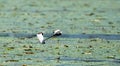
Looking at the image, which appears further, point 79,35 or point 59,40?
point 79,35

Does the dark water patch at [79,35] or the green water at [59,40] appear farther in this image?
the dark water patch at [79,35]

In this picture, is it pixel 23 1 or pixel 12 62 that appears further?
pixel 23 1

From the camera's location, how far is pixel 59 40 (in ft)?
44.6

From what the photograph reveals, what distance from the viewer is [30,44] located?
500 inches

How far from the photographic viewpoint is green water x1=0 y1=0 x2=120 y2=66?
35.1ft

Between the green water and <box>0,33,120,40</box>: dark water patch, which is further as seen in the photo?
<box>0,33,120,40</box>: dark water patch

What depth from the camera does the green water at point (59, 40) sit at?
10703mm

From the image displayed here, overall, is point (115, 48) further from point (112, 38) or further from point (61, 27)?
point (61, 27)

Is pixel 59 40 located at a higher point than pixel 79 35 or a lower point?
higher

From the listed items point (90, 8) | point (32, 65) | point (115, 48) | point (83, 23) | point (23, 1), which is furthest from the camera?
point (23, 1)

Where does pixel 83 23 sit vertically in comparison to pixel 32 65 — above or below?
below

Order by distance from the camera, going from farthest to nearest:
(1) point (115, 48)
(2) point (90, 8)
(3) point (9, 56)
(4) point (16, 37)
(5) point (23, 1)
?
(5) point (23, 1) < (2) point (90, 8) < (4) point (16, 37) < (1) point (115, 48) < (3) point (9, 56)

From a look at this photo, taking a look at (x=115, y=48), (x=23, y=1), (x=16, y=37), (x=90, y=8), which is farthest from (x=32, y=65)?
(x=23, y=1)

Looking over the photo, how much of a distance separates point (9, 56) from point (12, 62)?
706 mm
